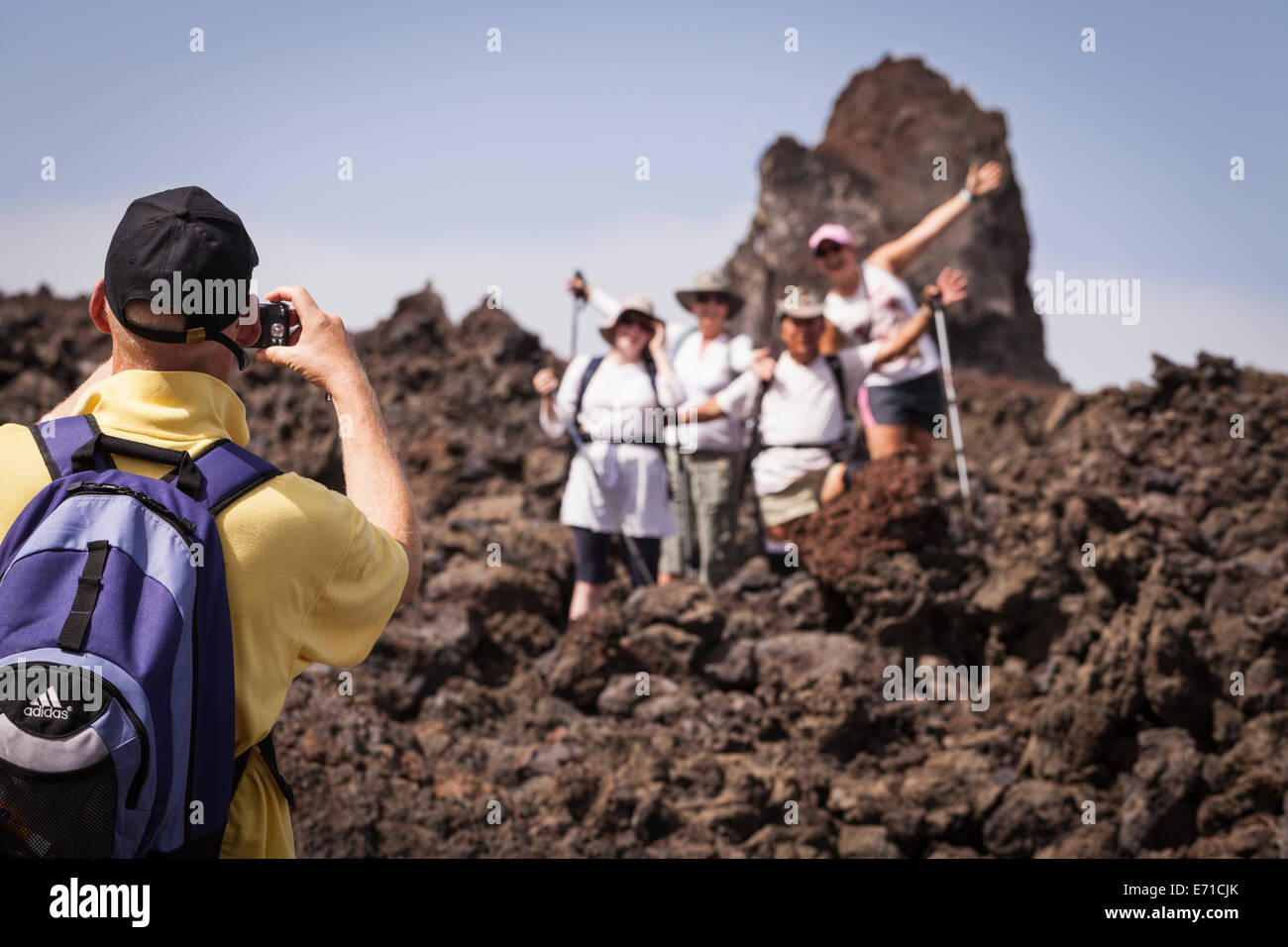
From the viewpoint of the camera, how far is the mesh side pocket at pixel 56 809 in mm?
1749

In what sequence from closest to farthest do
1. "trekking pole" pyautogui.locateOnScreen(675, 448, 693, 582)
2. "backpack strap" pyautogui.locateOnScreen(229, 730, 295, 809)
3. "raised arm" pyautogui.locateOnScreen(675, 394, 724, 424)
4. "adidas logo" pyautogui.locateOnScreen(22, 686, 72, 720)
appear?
"adidas logo" pyautogui.locateOnScreen(22, 686, 72, 720)
"backpack strap" pyautogui.locateOnScreen(229, 730, 295, 809)
"raised arm" pyautogui.locateOnScreen(675, 394, 724, 424)
"trekking pole" pyautogui.locateOnScreen(675, 448, 693, 582)

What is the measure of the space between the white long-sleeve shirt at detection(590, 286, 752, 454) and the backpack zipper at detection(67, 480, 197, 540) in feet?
21.3

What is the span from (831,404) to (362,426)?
6.13 meters

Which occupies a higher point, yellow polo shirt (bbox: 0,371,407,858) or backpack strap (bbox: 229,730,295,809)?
yellow polo shirt (bbox: 0,371,407,858)

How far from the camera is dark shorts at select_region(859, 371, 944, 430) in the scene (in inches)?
343

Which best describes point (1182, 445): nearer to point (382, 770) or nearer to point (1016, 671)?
point (1016, 671)

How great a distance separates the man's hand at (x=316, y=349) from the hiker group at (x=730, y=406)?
18.7ft

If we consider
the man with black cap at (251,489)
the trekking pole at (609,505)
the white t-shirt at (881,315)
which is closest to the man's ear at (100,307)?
the man with black cap at (251,489)

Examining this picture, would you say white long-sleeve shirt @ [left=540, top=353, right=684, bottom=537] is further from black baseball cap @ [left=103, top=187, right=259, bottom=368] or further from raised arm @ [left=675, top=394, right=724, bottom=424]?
black baseball cap @ [left=103, top=187, right=259, bottom=368]

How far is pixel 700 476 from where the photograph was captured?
8.57 metres

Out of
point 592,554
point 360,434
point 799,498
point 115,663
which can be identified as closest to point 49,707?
point 115,663

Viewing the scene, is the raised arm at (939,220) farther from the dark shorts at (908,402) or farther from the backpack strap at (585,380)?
the backpack strap at (585,380)

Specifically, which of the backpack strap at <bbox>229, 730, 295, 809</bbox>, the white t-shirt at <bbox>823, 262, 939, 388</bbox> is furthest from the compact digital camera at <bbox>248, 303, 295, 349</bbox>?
the white t-shirt at <bbox>823, 262, 939, 388</bbox>

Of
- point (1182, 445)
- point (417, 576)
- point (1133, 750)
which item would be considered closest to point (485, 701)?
point (1133, 750)
